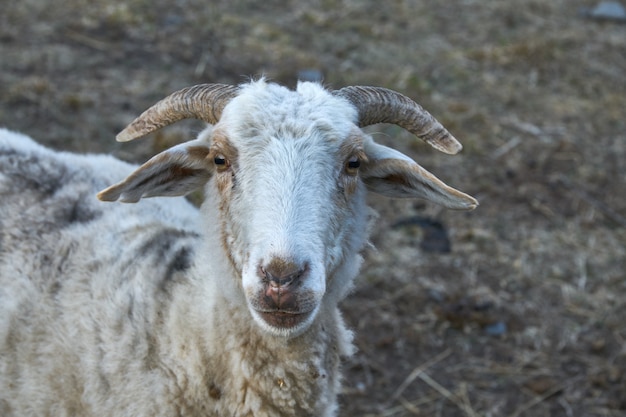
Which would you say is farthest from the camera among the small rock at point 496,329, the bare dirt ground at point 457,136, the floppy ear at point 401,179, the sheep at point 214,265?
the small rock at point 496,329

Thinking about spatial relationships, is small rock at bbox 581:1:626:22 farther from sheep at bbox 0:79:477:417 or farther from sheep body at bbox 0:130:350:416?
sheep body at bbox 0:130:350:416

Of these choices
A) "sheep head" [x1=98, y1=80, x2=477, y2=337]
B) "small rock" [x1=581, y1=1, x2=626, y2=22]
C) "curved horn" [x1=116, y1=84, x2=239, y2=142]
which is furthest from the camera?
"small rock" [x1=581, y1=1, x2=626, y2=22]

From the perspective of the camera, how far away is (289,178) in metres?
3.54

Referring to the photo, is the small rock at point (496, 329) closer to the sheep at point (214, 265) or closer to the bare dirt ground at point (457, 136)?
the bare dirt ground at point (457, 136)

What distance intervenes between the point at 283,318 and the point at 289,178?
2.00ft

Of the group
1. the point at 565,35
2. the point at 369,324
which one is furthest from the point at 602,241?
the point at 565,35

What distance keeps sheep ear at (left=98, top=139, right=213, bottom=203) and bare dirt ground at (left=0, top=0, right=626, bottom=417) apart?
228 cm

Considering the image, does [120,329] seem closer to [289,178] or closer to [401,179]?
[289,178]

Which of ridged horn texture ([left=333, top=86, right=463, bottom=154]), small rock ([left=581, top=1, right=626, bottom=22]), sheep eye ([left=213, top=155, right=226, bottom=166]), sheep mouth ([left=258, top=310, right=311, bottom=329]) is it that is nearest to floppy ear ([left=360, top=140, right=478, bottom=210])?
ridged horn texture ([left=333, top=86, right=463, bottom=154])

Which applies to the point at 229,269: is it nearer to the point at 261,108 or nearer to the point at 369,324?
the point at 261,108

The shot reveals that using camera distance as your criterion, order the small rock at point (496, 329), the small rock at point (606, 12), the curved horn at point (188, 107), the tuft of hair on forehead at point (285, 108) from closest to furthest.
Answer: the tuft of hair on forehead at point (285, 108)
the curved horn at point (188, 107)
the small rock at point (496, 329)
the small rock at point (606, 12)

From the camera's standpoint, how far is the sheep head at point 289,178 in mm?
3336

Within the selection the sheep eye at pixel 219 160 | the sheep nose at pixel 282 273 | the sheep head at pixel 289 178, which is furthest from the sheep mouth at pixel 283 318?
the sheep eye at pixel 219 160

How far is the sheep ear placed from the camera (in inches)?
154
